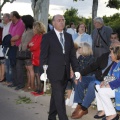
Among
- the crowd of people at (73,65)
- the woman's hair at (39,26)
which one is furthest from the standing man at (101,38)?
the woman's hair at (39,26)

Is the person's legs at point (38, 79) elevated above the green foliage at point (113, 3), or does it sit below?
below

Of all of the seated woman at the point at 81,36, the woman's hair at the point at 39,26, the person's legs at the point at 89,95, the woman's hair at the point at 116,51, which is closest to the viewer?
the woman's hair at the point at 116,51

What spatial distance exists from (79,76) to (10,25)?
4.30 m

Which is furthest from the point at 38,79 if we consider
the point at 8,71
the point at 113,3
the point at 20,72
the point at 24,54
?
the point at 113,3

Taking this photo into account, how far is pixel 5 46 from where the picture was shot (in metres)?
9.92

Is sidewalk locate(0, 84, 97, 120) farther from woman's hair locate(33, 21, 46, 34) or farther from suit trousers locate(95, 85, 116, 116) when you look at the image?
woman's hair locate(33, 21, 46, 34)

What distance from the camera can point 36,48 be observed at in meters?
8.70

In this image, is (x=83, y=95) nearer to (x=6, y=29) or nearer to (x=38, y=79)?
(x=38, y=79)

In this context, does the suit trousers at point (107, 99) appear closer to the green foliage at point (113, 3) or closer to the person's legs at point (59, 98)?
the person's legs at point (59, 98)

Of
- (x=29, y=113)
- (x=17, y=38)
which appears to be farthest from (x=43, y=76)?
(x=17, y=38)

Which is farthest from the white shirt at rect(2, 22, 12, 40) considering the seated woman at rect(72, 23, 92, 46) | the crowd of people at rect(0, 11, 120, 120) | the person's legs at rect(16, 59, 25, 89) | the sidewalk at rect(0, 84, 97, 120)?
the seated woman at rect(72, 23, 92, 46)

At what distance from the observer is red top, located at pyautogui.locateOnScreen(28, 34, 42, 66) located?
28.5 feet

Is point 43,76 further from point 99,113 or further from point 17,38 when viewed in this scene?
point 17,38

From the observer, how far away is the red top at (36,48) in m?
8.67
